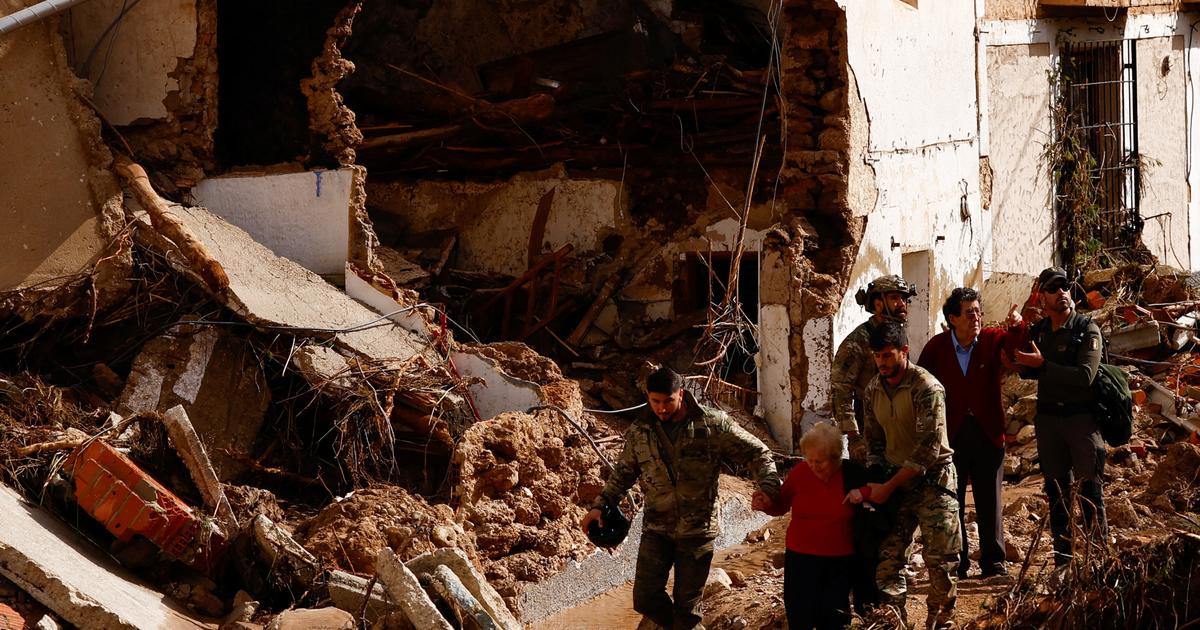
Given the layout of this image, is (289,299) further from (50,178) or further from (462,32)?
(462,32)

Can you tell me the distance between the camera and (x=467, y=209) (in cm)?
1463

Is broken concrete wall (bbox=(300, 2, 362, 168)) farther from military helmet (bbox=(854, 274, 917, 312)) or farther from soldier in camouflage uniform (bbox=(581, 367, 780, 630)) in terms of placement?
soldier in camouflage uniform (bbox=(581, 367, 780, 630))

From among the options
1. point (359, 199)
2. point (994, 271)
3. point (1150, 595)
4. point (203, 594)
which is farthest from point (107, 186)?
point (994, 271)

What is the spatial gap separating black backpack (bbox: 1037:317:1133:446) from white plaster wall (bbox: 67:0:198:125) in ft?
22.1

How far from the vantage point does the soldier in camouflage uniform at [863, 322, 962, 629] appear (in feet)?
19.9

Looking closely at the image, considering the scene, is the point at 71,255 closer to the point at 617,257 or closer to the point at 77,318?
the point at 77,318

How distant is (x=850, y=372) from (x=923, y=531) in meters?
1.55

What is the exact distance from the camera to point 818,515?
599 centimetres

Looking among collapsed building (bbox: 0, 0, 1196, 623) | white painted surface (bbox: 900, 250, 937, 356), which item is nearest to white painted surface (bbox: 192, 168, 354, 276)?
collapsed building (bbox: 0, 0, 1196, 623)

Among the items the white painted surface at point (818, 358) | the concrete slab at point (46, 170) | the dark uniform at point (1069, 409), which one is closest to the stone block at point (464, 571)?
the dark uniform at point (1069, 409)

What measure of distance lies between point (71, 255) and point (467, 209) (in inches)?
240

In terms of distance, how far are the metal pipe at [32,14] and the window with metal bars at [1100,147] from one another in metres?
11.6

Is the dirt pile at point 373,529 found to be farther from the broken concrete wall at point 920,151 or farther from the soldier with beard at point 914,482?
the broken concrete wall at point 920,151

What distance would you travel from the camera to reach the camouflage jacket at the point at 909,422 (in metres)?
6.16
